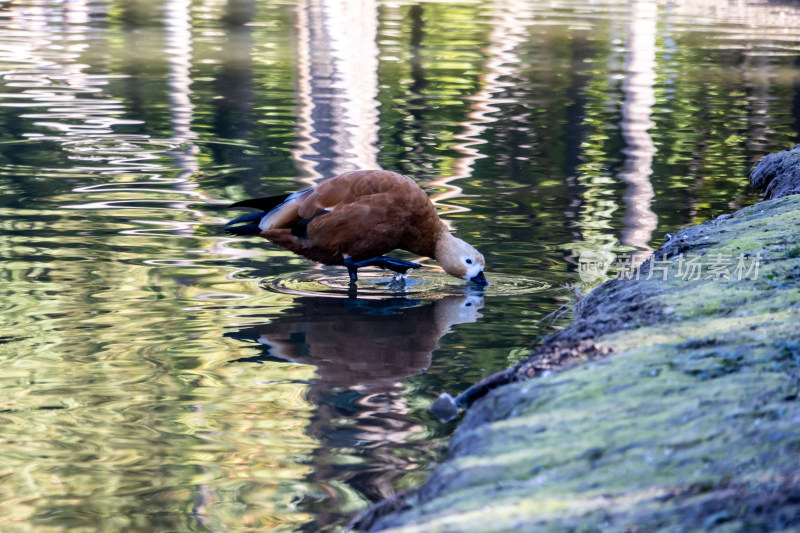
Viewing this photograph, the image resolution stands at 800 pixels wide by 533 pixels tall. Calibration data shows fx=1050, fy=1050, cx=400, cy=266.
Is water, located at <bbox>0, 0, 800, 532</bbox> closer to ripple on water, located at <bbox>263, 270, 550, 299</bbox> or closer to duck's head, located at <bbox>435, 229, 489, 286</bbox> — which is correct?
ripple on water, located at <bbox>263, 270, 550, 299</bbox>

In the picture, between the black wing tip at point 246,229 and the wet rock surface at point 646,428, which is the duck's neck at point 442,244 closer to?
the black wing tip at point 246,229

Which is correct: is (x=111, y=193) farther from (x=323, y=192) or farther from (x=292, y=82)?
(x=292, y=82)

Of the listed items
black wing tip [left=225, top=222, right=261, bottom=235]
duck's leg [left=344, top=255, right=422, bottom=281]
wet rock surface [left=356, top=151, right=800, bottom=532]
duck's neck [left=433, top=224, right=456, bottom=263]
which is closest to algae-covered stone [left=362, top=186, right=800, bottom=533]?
wet rock surface [left=356, top=151, right=800, bottom=532]

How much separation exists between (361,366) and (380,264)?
1780 millimetres

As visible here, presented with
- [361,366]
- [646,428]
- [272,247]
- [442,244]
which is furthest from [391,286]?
[646,428]

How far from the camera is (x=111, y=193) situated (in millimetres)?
9414

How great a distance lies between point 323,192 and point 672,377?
3.62 meters

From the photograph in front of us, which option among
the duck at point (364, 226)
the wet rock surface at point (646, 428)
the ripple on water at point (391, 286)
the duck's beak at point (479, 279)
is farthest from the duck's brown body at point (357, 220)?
the wet rock surface at point (646, 428)

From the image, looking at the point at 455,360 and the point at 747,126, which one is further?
the point at 747,126

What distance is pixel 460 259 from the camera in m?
7.09

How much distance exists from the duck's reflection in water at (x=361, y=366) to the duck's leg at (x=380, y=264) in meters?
0.36

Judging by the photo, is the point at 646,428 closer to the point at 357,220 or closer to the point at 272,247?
the point at 357,220

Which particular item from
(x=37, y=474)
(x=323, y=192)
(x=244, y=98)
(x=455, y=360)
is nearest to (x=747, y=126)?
(x=244, y=98)

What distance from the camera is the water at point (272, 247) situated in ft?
14.3
